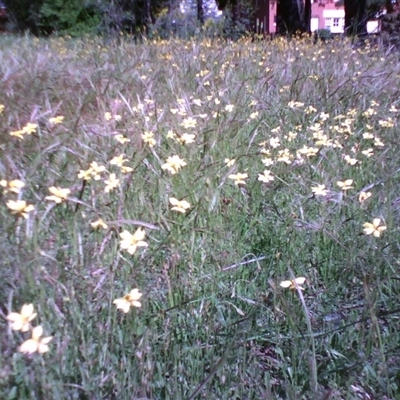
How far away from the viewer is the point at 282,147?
2.69 meters

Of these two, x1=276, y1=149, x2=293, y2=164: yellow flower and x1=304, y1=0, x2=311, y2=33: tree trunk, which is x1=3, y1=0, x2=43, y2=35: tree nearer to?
x1=304, y1=0, x2=311, y2=33: tree trunk

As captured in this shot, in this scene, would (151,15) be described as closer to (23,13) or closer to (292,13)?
(292,13)

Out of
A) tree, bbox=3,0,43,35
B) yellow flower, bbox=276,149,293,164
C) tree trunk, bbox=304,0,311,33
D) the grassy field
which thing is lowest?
the grassy field

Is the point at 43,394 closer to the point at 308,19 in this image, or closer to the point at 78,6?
the point at 308,19

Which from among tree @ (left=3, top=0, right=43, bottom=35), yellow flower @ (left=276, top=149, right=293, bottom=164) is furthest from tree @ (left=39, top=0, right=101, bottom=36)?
yellow flower @ (left=276, top=149, right=293, bottom=164)

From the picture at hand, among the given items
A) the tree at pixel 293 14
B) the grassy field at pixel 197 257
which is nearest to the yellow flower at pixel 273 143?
the grassy field at pixel 197 257

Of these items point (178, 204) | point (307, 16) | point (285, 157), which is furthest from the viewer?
point (307, 16)

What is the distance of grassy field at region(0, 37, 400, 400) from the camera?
1167 millimetres

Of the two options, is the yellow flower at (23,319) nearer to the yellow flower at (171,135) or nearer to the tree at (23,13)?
the yellow flower at (171,135)

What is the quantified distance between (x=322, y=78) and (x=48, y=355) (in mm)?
3243

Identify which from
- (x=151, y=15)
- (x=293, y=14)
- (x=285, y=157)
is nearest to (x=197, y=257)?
(x=285, y=157)

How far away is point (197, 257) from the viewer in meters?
1.71

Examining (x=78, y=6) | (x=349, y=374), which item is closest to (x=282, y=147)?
(x=349, y=374)

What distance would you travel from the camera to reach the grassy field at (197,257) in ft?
3.83
